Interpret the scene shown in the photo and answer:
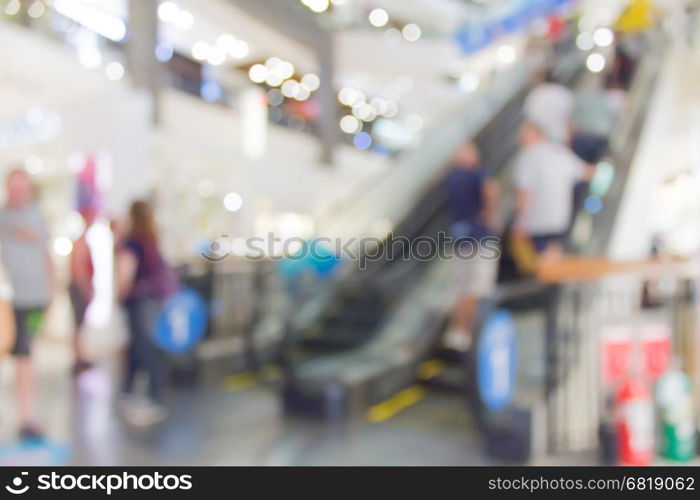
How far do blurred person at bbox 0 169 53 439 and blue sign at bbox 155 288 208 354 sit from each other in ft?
2.56

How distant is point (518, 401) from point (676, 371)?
0.68 m

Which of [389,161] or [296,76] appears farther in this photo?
[389,161]

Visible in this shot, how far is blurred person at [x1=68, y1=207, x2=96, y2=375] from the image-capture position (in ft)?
6.96

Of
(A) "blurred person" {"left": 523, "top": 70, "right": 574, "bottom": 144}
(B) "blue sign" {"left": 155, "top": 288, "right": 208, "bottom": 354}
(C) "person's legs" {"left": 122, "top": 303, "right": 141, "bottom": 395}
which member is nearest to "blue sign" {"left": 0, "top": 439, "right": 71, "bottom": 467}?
(C) "person's legs" {"left": 122, "top": 303, "right": 141, "bottom": 395}

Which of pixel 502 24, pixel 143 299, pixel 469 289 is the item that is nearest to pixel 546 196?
pixel 469 289

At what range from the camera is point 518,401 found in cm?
245

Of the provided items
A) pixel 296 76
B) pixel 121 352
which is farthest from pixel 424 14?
pixel 121 352

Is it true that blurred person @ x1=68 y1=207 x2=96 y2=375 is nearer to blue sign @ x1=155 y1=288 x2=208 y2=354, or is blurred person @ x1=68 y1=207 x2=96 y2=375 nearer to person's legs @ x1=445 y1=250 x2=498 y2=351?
blue sign @ x1=155 y1=288 x2=208 y2=354

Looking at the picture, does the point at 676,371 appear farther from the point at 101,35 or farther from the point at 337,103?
the point at 101,35

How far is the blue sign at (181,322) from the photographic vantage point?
283 centimetres

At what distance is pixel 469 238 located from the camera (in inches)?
133

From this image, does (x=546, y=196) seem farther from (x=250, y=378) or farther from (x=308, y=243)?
(x=250, y=378)

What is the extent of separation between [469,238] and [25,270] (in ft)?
8.19
